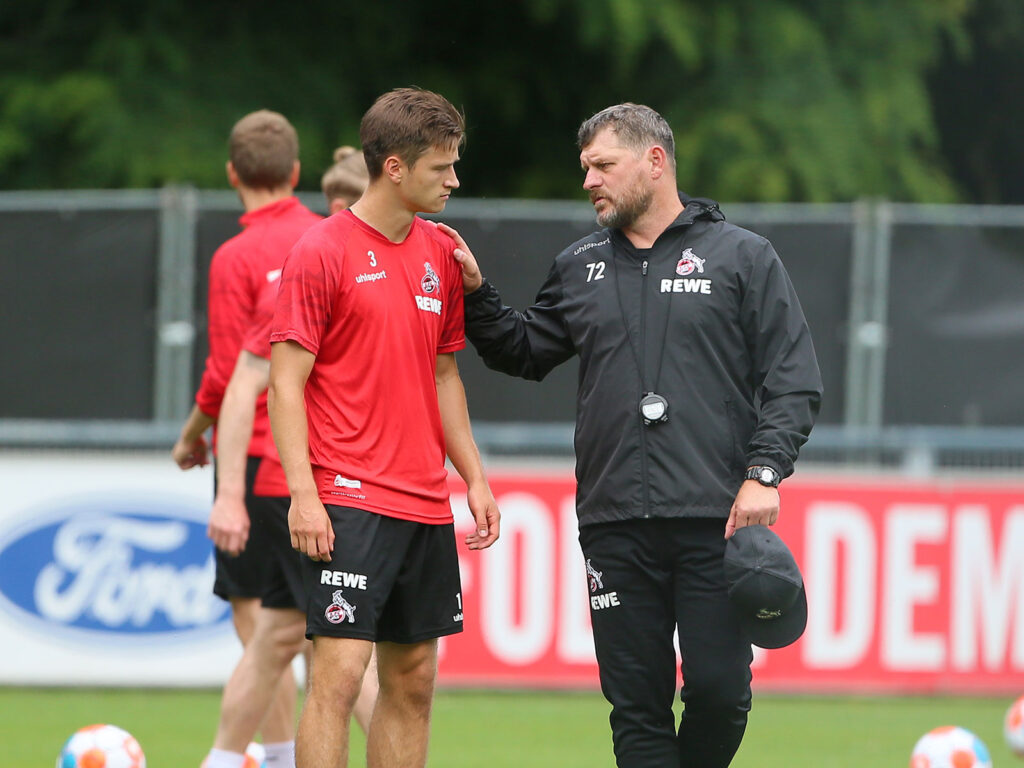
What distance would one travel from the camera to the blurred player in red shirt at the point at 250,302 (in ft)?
19.9

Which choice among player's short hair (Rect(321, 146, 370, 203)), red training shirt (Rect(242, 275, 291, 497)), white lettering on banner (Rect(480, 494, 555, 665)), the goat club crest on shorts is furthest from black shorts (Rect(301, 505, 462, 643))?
white lettering on banner (Rect(480, 494, 555, 665))

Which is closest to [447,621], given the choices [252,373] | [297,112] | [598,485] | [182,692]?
[598,485]

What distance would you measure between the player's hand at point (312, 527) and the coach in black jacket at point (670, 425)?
0.93m

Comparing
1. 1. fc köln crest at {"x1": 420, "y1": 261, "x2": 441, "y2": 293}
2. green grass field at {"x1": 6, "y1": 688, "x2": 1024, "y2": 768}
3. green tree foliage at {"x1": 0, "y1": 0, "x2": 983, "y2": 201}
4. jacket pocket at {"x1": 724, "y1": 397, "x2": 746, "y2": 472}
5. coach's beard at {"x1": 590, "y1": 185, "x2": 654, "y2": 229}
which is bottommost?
green grass field at {"x1": 6, "y1": 688, "x2": 1024, "y2": 768}

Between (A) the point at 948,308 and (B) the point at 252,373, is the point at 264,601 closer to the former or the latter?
(B) the point at 252,373

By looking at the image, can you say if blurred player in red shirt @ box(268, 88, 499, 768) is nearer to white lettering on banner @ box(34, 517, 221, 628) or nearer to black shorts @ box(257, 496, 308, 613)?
black shorts @ box(257, 496, 308, 613)

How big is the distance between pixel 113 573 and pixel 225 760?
3.73 m

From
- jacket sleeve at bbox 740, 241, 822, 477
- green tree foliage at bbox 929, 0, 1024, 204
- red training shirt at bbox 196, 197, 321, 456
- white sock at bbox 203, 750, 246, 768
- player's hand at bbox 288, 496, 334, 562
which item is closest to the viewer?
player's hand at bbox 288, 496, 334, 562

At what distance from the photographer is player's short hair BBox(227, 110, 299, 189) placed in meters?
6.23

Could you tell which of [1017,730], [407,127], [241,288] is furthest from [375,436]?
[1017,730]

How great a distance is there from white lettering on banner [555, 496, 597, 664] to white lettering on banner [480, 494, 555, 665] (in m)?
0.07

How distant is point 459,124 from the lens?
5.00 meters

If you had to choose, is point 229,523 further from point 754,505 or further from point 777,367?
point 777,367

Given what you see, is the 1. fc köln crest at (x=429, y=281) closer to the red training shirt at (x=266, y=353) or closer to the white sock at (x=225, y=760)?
the red training shirt at (x=266, y=353)
